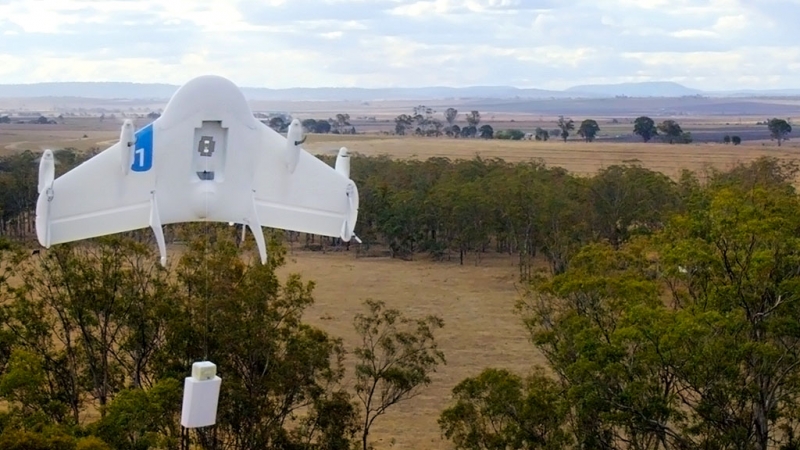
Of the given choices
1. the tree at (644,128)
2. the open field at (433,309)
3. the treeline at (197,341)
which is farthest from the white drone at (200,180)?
the tree at (644,128)

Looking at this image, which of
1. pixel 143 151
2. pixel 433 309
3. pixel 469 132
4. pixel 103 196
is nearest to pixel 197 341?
pixel 103 196

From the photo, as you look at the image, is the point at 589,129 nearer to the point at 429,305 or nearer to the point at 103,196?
the point at 429,305

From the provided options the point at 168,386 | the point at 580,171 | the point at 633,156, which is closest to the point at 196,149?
the point at 168,386

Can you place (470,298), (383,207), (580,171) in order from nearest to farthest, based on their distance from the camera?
(470,298) < (383,207) < (580,171)

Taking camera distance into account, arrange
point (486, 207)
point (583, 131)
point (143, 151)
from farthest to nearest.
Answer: point (583, 131)
point (486, 207)
point (143, 151)

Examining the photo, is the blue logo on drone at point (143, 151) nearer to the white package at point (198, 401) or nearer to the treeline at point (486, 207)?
the white package at point (198, 401)

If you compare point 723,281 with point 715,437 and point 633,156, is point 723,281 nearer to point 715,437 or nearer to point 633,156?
point 715,437

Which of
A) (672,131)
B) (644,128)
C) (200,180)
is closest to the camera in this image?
(200,180)
